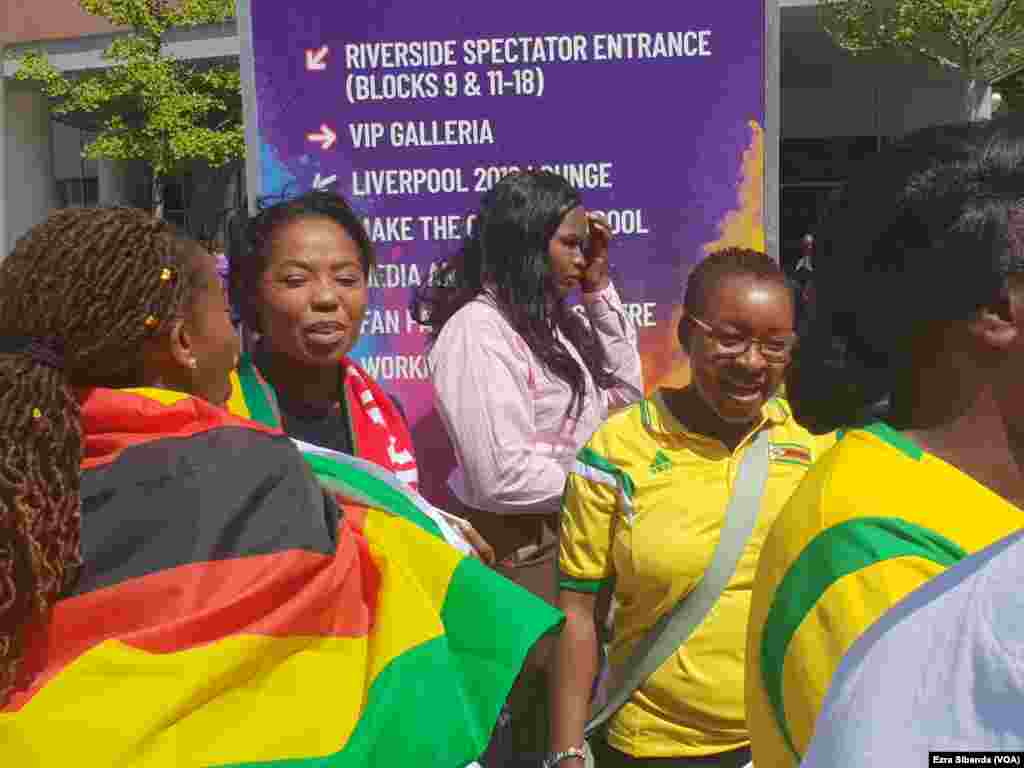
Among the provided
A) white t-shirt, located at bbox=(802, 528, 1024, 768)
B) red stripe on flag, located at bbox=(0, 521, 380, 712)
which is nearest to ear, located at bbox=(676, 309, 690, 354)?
red stripe on flag, located at bbox=(0, 521, 380, 712)

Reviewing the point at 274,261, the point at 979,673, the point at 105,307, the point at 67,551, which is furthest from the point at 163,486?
the point at 274,261

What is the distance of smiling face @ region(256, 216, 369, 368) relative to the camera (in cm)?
298

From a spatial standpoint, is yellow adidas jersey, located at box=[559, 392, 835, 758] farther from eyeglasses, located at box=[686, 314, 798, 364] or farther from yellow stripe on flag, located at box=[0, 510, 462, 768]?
yellow stripe on flag, located at box=[0, 510, 462, 768]

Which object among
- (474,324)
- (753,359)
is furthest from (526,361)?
(753,359)

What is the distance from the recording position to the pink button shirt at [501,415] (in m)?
3.24

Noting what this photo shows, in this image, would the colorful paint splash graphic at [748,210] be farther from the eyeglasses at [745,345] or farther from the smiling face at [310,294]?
the smiling face at [310,294]

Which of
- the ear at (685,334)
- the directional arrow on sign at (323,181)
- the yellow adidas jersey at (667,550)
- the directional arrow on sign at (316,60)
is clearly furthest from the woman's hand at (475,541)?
the directional arrow on sign at (316,60)

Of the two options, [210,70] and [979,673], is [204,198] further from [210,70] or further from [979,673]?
[979,673]

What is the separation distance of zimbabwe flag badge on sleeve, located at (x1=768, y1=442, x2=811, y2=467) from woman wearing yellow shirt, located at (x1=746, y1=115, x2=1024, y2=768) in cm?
126

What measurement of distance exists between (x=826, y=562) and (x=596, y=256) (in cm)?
247

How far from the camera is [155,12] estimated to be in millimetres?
22047

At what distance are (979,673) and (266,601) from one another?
98cm

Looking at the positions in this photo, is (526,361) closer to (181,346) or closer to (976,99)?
(181,346)

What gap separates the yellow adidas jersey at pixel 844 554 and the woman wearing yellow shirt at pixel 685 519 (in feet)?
3.84
